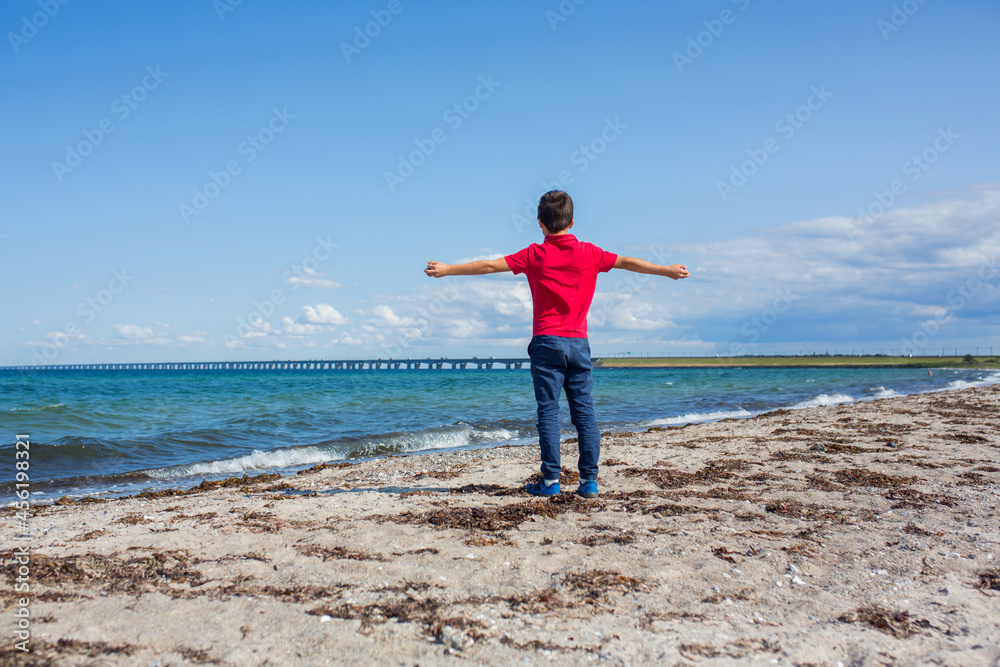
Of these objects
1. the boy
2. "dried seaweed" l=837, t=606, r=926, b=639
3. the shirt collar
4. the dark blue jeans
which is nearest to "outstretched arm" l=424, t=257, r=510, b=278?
the boy

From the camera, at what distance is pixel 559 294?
4906 millimetres

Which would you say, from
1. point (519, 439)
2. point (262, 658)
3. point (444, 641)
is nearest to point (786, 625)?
point (444, 641)

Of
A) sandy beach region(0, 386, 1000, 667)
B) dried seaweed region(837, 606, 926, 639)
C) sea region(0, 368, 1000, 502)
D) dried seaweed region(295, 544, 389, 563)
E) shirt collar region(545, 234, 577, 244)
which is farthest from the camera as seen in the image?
sea region(0, 368, 1000, 502)

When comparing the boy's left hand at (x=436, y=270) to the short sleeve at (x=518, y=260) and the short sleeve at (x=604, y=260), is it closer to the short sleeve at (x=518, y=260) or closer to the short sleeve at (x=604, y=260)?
the short sleeve at (x=518, y=260)

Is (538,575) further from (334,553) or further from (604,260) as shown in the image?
(604,260)

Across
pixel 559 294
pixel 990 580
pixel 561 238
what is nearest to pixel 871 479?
pixel 990 580

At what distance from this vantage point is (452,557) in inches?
143

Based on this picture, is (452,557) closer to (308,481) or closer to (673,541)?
(673,541)

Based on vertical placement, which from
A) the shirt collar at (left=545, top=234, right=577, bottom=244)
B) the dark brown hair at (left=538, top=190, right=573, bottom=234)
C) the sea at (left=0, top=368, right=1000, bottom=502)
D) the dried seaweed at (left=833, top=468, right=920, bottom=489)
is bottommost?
the sea at (left=0, top=368, right=1000, bottom=502)

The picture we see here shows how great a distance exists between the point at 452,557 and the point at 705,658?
166 cm

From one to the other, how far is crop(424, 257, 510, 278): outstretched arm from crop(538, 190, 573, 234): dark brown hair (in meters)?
0.49

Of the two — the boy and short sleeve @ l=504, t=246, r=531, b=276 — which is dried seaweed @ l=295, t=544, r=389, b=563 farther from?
short sleeve @ l=504, t=246, r=531, b=276

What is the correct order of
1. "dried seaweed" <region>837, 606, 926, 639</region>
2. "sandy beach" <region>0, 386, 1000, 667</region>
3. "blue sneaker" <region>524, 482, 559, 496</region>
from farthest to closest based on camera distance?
"blue sneaker" <region>524, 482, 559, 496</region> → "dried seaweed" <region>837, 606, 926, 639</region> → "sandy beach" <region>0, 386, 1000, 667</region>

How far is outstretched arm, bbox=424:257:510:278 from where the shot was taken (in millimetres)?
4816
